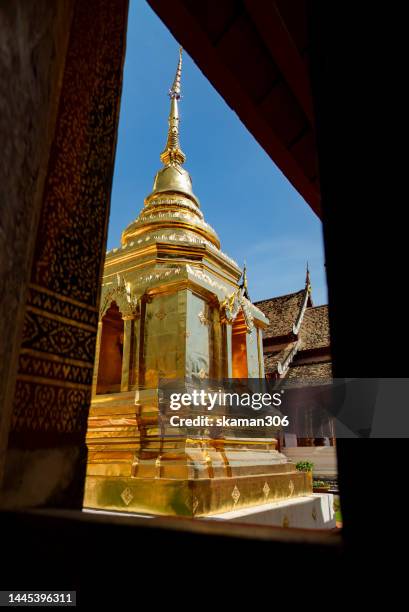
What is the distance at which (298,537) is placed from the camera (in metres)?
0.76

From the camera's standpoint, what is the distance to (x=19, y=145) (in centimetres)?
130

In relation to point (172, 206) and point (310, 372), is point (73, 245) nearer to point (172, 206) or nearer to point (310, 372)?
point (172, 206)

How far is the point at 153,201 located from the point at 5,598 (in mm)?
6611

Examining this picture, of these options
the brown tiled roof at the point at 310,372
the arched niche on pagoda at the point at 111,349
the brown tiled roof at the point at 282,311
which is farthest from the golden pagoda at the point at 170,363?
the brown tiled roof at the point at 282,311

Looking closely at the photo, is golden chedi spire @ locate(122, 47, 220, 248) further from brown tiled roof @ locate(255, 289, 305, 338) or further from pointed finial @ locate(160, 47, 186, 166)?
brown tiled roof @ locate(255, 289, 305, 338)

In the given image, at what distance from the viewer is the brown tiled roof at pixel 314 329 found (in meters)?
11.8

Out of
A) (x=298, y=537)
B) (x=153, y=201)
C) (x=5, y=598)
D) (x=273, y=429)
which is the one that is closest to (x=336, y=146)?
(x=298, y=537)

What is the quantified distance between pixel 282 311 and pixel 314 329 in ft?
4.50

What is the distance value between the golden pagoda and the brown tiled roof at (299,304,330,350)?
578 centimetres

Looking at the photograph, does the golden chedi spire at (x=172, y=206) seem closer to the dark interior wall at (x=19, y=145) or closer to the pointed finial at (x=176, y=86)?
the pointed finial at (x=176, y=86)

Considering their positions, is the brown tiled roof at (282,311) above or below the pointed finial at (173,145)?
below

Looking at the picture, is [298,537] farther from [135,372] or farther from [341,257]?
[135,372]

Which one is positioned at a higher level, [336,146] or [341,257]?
[336,146]

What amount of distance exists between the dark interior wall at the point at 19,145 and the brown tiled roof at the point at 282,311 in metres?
11.2
